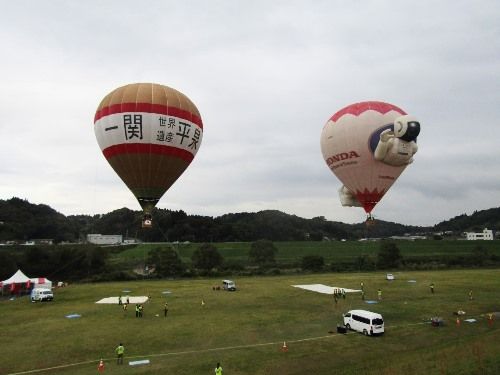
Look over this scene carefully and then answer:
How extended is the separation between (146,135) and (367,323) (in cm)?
2080

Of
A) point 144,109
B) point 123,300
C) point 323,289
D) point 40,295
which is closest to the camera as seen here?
point 144,109

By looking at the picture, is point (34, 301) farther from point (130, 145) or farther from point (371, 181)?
point (371, 181)

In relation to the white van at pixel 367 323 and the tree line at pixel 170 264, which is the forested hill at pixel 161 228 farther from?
the white van at pixel 367 323

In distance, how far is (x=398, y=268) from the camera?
77.1 metres

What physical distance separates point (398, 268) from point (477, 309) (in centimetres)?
4282

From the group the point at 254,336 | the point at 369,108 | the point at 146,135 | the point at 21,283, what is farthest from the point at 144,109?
the point at 21,283

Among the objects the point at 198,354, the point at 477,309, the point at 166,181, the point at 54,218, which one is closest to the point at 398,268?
the point at 477,309

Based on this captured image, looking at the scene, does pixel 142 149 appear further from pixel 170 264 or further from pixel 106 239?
pixel 106 239

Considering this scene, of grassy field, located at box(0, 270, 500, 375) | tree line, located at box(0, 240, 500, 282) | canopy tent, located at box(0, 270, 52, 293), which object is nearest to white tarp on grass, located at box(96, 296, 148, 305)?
grassy field, located at box(0, 270, 500, 375)

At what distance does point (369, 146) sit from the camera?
113 ft

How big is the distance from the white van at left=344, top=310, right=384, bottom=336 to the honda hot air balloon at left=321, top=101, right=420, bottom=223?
40.9 feet

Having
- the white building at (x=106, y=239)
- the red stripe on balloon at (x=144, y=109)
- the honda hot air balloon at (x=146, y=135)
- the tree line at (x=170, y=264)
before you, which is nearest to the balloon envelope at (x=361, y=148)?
the honda hot air balloon at (x=146, y=135)

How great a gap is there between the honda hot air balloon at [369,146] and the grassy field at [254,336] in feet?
35.1

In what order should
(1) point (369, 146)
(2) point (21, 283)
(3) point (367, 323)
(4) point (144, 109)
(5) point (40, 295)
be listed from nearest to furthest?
(3) point (367, 323) → (4) point (144, 109) → (1) point (369, 146) → (5) point (40, 295) → (2) point (21, 283)
